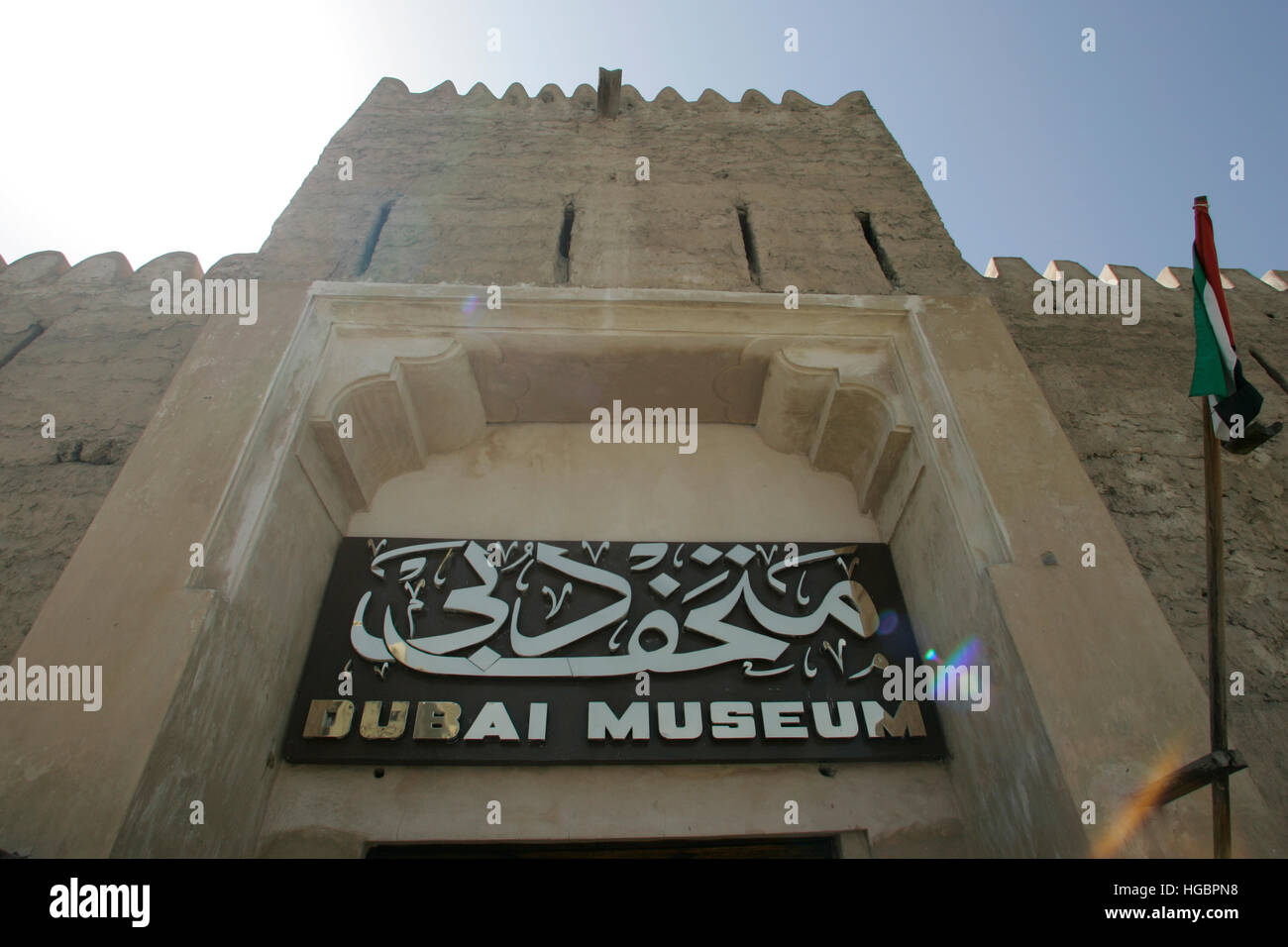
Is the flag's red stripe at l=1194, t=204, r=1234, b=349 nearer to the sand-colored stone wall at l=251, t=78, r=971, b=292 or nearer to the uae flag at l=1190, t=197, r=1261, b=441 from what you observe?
the uae flag at l=1190, t=197, r=1261, b=441

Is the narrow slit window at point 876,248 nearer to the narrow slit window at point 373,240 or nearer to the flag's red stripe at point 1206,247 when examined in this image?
the flag's red stripe at point 1206,247

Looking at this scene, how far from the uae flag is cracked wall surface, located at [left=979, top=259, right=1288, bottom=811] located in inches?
27.6

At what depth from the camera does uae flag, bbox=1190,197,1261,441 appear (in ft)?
6.87

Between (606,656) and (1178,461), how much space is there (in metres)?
2.40

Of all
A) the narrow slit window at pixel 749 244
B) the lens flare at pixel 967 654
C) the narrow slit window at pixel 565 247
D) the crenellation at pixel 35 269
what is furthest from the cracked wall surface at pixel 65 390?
the narrow slit window at pixel 749 244

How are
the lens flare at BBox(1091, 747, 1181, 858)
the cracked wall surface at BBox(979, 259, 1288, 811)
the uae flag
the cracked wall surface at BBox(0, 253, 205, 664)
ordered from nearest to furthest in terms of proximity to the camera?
1. the lens flare at BBox(1091, 747, 1181, 858)
2. the uae flag
3. the cracked wall surface at BBox(979, 259, 1288, 811)
4. the cracked wall surface at BBox(0, 253, 205, 664)

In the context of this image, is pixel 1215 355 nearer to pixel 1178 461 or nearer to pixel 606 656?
pixel 1178 461

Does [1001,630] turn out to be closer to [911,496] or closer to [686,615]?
[911,496]

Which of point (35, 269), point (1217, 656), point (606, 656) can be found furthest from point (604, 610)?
point (35, 269)

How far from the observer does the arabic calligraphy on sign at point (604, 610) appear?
283 centimetres

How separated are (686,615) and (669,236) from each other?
2.02 meters

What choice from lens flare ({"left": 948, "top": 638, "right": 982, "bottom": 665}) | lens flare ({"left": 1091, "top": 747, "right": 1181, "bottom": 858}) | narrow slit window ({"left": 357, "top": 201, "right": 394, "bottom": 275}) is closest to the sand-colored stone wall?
narrow slit window ({"left": 357, "top": 201, "right": 394, "bottom": 275})

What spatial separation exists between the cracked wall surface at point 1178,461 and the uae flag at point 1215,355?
701 mm
